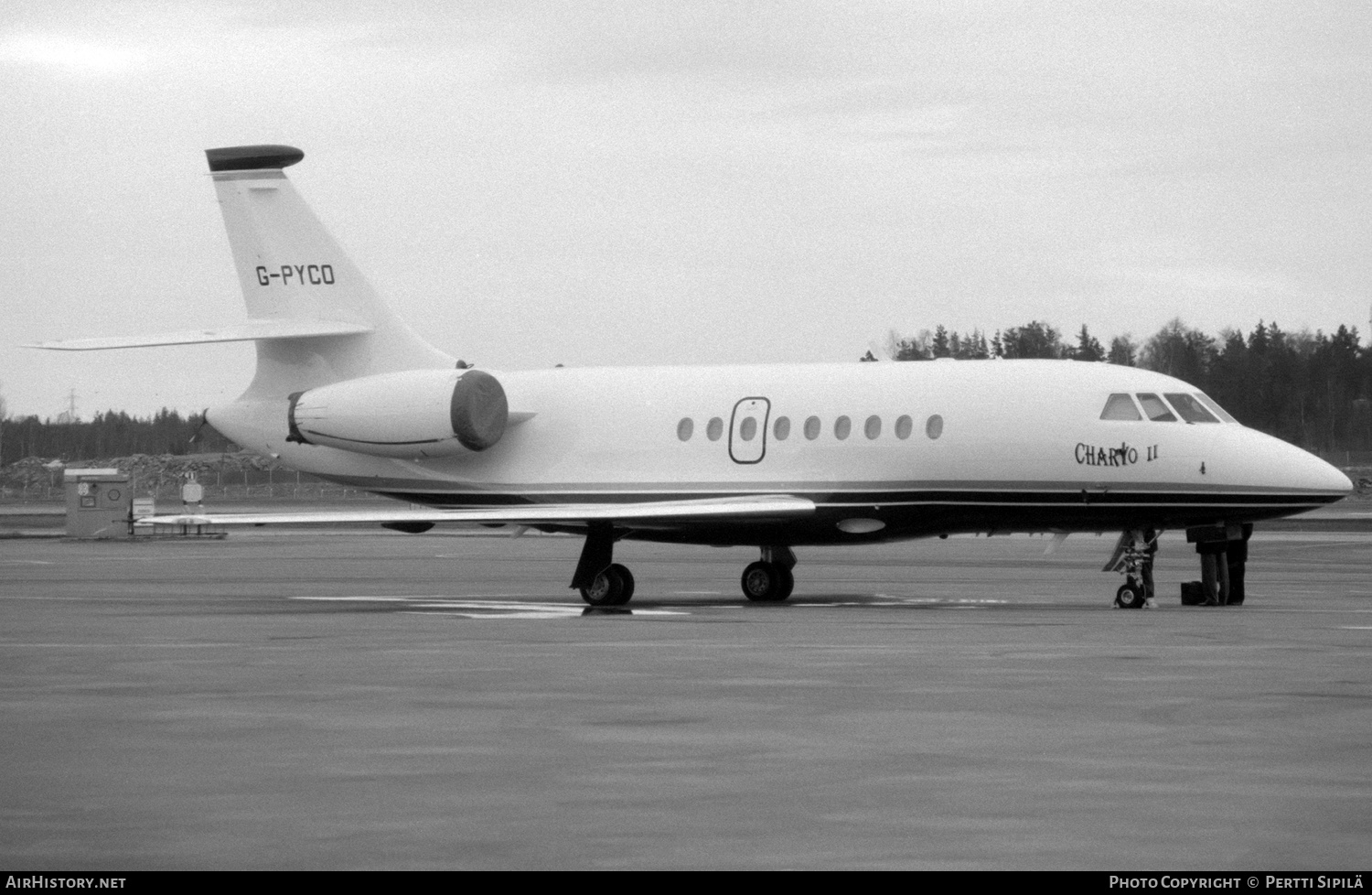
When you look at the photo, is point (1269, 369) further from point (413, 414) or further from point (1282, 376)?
point (413, 414)

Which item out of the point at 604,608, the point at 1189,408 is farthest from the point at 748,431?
the point at 1189,408

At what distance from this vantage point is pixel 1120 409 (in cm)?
2380

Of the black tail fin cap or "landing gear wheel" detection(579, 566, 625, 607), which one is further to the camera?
the black tail fin cap

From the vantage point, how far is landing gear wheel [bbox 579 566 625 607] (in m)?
25.3

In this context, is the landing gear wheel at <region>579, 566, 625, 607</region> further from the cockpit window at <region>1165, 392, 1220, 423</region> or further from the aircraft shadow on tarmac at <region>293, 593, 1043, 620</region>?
the cockpit window at <region>1165, 392, 1220, 423</region>

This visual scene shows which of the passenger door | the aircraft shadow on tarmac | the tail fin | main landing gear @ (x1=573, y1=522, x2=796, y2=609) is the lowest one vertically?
the aircraft shadow on tarmac

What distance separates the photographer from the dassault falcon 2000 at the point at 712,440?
76.4 ft

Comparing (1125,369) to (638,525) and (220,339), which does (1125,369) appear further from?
(220,339)

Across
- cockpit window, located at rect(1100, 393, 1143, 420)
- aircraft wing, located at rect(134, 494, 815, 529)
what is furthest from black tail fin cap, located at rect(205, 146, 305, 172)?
cockpit window, located at rect(1100, 393, 1143, 420)

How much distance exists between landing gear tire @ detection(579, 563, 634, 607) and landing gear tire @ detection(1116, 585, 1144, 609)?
6.46 metres

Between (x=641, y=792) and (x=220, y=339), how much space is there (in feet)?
66.6

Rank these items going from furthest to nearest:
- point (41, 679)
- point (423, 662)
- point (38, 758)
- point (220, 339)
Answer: point (220, 339) < point (423, 662) < point (41, 679) < point (38, 758)

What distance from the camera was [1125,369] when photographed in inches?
976
